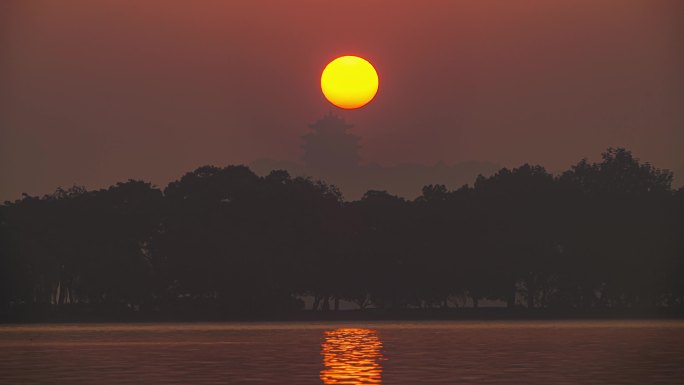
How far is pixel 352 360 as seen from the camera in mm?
59156

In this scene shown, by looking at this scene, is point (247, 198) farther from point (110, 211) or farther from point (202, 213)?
point (110, 211)

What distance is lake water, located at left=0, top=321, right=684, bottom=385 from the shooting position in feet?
158

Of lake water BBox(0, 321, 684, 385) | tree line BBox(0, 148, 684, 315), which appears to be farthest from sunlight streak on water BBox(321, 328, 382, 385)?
tree line BBox(0, 148, 684, 315)

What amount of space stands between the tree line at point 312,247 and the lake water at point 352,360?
69381 mm

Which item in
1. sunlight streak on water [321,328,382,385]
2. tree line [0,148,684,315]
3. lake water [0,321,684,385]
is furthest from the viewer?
tree line [0,148,684,315]

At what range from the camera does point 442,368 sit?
52844 millimetres

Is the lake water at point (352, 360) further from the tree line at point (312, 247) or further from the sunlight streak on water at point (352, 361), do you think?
the tree line at point (312, 247)

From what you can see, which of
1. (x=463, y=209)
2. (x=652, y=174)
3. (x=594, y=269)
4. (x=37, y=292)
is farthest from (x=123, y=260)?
(x=652, y=174)

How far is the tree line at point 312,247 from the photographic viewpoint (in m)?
155

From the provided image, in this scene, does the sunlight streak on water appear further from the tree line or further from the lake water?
the tree line

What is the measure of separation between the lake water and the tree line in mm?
69381

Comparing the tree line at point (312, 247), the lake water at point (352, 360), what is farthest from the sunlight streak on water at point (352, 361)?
the tree line at point (312, 247)

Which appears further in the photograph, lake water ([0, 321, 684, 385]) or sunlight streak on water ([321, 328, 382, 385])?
lake water ([0, 321, 684, 385])

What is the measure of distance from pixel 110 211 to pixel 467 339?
3329 inches
